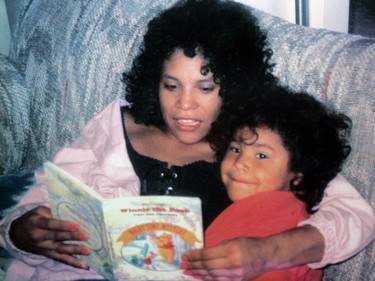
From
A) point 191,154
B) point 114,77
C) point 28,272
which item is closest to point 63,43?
point 114,77

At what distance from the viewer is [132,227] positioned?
863 mm

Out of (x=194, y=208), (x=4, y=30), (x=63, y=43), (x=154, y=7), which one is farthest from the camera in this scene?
(x=4, y=30)

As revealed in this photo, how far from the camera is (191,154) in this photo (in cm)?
123

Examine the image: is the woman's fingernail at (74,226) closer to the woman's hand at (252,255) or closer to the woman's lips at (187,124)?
the woman's hand at (252,255)

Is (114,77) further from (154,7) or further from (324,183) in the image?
(324,183)

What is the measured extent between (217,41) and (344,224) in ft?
1.78

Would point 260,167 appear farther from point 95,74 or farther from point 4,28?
point 4,28

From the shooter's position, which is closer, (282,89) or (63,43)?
(282,89)

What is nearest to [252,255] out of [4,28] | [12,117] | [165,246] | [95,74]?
[165,246]

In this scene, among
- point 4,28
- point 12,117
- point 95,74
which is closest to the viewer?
point 95,74

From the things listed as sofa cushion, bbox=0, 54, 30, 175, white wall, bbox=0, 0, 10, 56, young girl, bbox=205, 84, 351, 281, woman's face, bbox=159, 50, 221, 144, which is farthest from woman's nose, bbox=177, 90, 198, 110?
white wall, bbox=0, 0, 10, 56

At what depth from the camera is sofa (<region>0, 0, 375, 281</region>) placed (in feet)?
3.27

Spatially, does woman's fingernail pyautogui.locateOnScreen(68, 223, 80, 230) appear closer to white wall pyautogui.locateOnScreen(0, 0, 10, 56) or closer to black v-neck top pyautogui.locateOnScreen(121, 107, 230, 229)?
black v-neck top pyautogui.locateOnScreen(121, 107, 230, 229)

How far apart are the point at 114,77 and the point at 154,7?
26 cm
